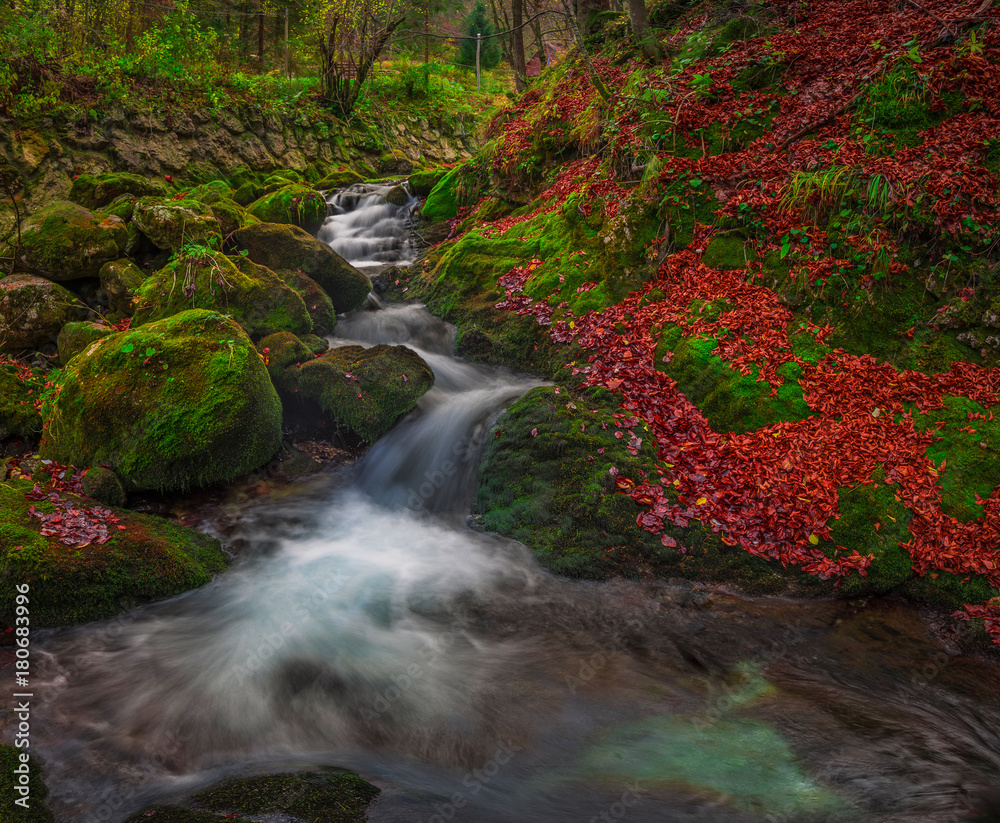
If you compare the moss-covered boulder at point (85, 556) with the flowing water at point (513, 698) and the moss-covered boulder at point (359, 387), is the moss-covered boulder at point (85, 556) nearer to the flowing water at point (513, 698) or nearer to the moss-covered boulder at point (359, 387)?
the flowing water at point (513, 698)

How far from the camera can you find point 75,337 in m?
6.65

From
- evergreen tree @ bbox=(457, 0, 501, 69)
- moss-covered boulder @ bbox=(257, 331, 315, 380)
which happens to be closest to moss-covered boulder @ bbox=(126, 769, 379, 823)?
moss-covered boulder @ bbox=(257, 331, 315, 380)

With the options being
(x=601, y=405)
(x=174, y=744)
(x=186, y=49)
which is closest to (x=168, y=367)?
(x=174, y=744)

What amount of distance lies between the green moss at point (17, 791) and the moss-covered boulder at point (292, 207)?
33.2 feet

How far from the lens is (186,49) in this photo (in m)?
16.3

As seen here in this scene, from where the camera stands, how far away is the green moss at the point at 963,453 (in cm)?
441

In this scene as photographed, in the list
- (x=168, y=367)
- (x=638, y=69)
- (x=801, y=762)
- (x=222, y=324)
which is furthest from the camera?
(x=638, y=69)

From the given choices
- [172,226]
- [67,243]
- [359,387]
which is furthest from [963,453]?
[67,243]

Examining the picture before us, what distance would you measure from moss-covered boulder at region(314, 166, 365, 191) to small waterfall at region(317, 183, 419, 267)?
0.74 m

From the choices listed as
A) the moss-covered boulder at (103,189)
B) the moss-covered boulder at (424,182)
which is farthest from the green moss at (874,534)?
the moss-covered boulder at (424,182)

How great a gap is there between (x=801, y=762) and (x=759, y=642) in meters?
1.05

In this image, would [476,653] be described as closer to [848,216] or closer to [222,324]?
[222,324]

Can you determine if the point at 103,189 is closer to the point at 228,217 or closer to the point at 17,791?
the point at 228,217

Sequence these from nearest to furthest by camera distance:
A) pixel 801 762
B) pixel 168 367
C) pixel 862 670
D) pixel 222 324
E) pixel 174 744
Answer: pixel 801 762 < pixel 174 744 < pixel 862 670 < pixel 168 367 < pixel 222 324
